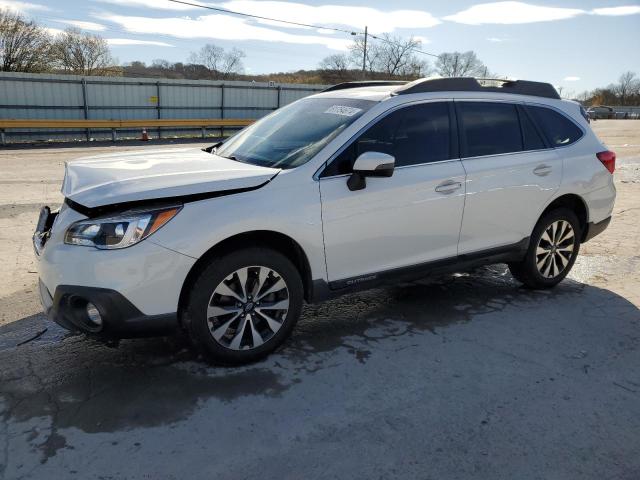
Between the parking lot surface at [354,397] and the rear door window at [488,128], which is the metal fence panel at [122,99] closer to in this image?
Result: the parking lot surface at [354,397]

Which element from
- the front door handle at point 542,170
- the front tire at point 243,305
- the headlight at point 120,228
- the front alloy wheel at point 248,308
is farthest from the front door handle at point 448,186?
the headlight at point 120,228

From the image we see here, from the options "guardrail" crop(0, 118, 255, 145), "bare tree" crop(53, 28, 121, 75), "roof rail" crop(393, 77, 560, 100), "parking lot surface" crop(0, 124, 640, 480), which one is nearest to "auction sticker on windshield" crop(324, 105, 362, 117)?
"roof rail" crop(393, 77, 560, 100)

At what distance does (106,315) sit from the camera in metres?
3.01

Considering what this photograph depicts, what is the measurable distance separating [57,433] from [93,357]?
33.2 inches

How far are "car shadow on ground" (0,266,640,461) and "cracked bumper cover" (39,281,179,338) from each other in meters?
0.36

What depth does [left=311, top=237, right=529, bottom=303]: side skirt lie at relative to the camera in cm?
373

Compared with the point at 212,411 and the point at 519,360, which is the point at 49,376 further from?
the point at 519,360

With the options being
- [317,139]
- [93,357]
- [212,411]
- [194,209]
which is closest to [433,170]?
[317,139]

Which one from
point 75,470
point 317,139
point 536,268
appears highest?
point 317,139

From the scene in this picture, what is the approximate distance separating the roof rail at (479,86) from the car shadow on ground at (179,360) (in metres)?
1.80

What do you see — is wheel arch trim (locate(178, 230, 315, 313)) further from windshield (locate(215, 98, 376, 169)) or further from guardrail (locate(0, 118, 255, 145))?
guardrail (locate(0, 118, 255, 145))

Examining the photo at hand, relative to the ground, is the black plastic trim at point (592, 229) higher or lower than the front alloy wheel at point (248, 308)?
higher

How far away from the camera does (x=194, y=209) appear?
3135 mm

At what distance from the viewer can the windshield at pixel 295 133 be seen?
3781 millimetres
